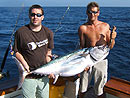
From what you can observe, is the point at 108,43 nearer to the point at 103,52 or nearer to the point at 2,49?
the point at 103,52

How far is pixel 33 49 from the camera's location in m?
2.61

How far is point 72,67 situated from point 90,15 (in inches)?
40.8

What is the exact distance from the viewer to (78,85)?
10.7ft

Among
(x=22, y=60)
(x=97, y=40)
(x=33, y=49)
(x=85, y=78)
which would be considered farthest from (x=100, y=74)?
(x=22, y=60)

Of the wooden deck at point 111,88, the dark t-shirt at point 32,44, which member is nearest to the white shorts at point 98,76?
the wooden deck at point 111,88

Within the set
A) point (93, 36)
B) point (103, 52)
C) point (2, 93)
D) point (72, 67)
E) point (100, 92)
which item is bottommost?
point (100, 92)

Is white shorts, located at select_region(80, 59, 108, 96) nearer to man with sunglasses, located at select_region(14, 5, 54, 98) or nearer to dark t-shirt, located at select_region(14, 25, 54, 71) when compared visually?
man with sunglasses, located at select_region(14, 5, 54, 98)

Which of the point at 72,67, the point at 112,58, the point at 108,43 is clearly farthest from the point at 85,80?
the point at 112,58

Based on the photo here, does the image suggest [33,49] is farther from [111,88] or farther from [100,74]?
[111,88]

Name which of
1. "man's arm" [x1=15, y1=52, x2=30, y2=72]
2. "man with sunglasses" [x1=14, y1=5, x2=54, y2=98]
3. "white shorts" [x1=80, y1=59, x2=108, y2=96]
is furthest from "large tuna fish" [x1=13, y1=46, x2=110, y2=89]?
"white shorts" [x1=80, y1=59, x2=108, y2=96]

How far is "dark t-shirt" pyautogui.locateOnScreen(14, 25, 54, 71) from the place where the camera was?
2531 mm

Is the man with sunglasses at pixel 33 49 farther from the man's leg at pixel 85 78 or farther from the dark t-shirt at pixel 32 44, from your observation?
the man's leg at pixel 85 78

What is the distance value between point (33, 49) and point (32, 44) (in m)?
0.08

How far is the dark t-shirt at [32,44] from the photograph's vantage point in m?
2.53
